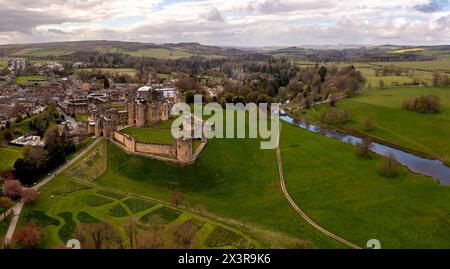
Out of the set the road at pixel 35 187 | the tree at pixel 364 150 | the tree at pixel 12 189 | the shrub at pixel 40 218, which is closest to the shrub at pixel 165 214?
the shrub at pixel 40 218

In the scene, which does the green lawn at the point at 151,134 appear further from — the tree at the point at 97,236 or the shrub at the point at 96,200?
the tree at the point at 97,236

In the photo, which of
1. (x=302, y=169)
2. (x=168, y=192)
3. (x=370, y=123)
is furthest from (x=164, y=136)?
(x=370, y=123)

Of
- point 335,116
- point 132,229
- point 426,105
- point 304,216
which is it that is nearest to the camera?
point 132,229

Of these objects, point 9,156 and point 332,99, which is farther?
point 332,99

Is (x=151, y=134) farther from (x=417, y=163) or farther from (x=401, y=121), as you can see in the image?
(x=401, y=121)

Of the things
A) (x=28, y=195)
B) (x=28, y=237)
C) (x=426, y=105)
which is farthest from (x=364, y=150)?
(x=28, y=237)
